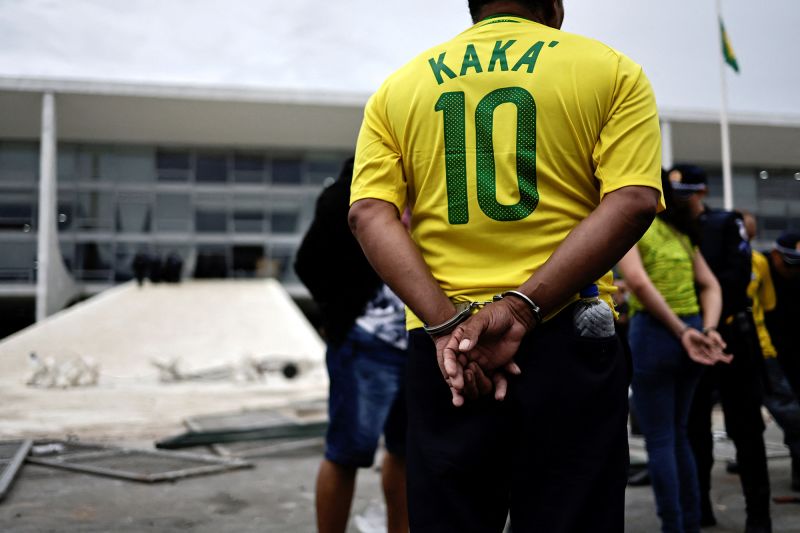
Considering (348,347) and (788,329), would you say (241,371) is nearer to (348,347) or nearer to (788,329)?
(788,329)

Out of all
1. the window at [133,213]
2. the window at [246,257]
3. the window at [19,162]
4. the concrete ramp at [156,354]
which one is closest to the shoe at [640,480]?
the concrete ramp at [156,354]

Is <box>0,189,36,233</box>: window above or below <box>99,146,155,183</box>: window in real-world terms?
below

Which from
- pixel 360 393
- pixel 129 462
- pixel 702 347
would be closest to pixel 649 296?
pixel 702 347

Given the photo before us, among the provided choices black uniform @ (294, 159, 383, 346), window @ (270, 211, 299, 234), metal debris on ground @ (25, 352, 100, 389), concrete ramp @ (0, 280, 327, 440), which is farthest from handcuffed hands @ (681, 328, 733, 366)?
window @ (270, 211, 299, 234)

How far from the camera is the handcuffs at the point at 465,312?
1.49 meters

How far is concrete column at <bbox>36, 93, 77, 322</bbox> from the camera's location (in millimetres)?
29031

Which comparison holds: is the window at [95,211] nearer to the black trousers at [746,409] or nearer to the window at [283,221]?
the window at [283,221]

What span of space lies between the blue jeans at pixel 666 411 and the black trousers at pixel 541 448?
5.30ft

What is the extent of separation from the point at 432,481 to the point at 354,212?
60 cm

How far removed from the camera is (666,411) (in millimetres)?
3084

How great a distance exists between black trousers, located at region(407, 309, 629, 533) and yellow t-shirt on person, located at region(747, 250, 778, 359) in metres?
3.62

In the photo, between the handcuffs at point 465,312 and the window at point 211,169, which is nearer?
the handcuffs at point 465,312

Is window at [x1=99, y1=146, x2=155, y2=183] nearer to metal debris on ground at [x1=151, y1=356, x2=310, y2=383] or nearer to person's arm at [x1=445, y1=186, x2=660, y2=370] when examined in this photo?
metal debris on ground at [x1=151, y1=356, x2=310, y2=383]

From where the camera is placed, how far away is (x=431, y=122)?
1646 mm
